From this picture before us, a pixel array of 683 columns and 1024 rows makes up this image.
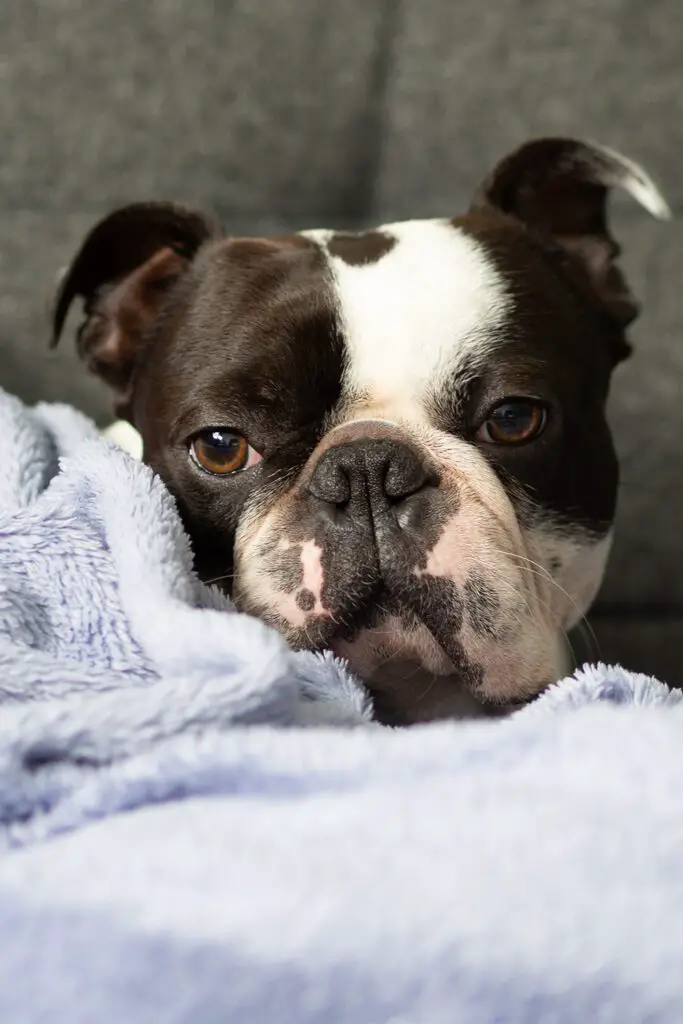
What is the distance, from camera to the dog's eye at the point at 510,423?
113cm

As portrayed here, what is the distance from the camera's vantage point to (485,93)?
2.18 metres

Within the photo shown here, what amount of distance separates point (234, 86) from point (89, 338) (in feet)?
2.97

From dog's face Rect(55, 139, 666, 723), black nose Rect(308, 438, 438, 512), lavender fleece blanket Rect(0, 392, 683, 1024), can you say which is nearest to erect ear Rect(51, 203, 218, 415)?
dog's face Rect(55, 139, 666, 723)

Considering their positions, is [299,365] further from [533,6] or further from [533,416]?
[533,6]

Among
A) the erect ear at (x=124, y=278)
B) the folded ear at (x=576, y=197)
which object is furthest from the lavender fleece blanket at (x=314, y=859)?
the folded ear at (x=576, y=197)

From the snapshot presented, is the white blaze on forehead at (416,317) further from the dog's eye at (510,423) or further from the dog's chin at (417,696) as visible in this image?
the dog's chin at (417,696)

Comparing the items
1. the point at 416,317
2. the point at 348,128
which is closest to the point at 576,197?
the point at 416,317

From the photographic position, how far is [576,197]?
4.88ft

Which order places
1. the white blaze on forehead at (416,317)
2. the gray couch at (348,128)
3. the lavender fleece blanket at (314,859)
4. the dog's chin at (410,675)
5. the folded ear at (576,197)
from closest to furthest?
1. the lavender fleece blanket at (314,859)
2. the dog's chin at (410,675)
3. the white blaze on forehead at (416,317)
4. the folded ear at (576,197)
5. the gray couch at (348,128)

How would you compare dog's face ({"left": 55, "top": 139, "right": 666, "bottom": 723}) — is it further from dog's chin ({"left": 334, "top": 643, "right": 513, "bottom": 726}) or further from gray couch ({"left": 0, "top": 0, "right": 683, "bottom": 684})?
gray couch ({"left": 0, "top": 0, "right": 683, "bottom": 684})

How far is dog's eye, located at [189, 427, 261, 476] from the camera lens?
43.7 inches

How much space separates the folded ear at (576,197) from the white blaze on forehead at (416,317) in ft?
0.85

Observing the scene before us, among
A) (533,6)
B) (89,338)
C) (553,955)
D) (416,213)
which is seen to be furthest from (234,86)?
(553,955)

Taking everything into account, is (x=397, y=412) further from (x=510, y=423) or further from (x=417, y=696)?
(x=417, y=696)
